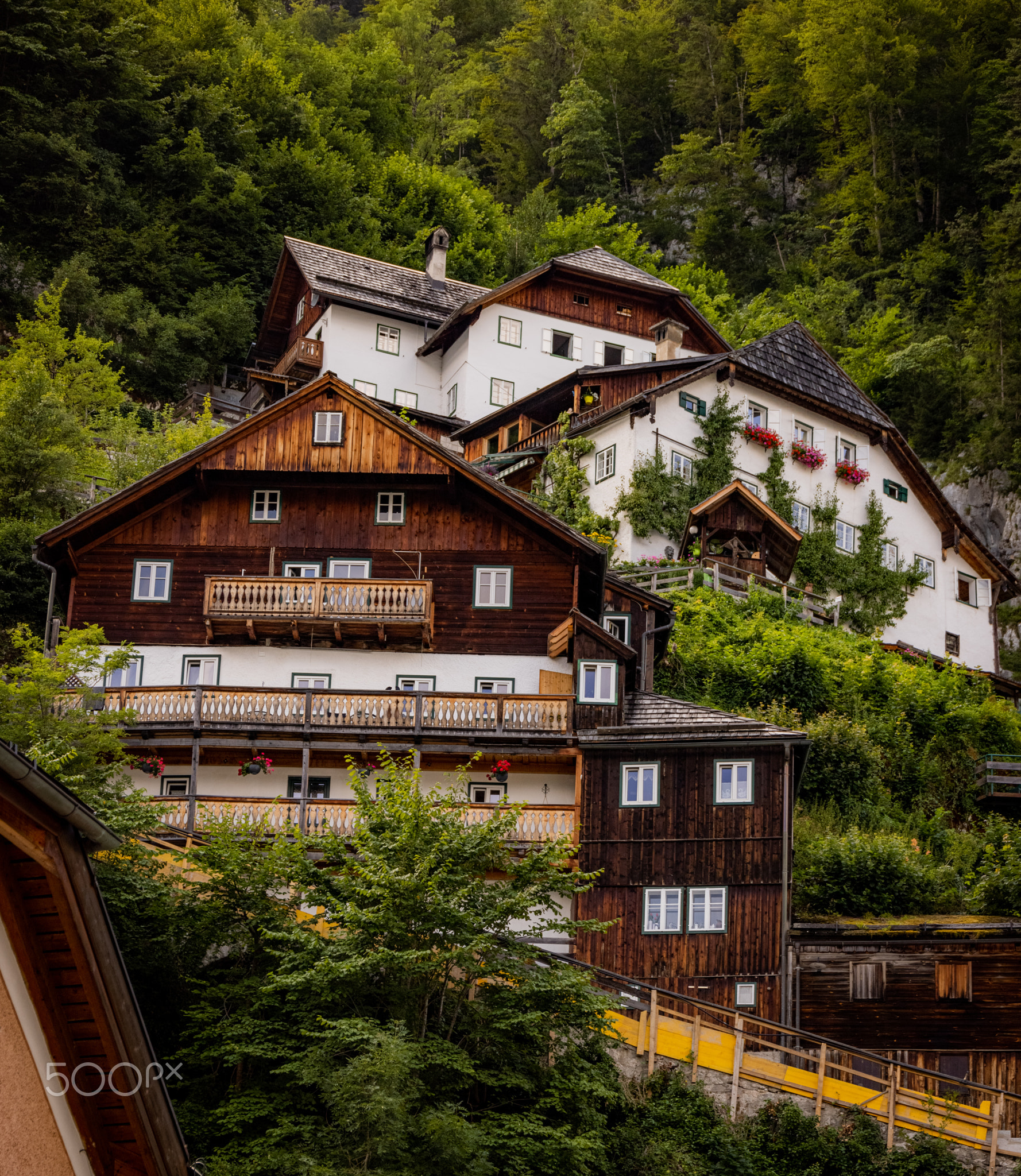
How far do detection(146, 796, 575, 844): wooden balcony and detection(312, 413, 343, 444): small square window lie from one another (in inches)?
346

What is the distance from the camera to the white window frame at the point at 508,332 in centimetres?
5594

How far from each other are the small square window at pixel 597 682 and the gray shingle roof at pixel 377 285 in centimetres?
2823

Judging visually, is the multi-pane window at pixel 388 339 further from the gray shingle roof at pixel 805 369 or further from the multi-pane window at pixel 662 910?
the multi-pane window at pixel 662 910

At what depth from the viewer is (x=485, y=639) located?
3391cm

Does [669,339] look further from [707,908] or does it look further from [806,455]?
[707,908]

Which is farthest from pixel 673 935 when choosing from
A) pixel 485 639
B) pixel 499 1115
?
pixel 499 1115

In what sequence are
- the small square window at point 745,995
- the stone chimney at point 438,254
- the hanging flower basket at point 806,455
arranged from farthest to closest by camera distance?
1. the stone chimney at point 438,254
2. the hanging flower basket at point 806,455
3. the small square window at point 745,995

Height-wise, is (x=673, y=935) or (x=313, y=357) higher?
(x=313, y=357)

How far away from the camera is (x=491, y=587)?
34.3 m

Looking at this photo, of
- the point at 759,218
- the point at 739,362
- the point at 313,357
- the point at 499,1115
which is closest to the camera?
the point at 499,1115

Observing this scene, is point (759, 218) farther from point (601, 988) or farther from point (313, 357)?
point (601, 988)

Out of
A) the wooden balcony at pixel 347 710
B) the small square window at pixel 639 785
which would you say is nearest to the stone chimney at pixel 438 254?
the wooden balcony at pixel 347 710

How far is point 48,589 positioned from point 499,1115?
2460 centimetres

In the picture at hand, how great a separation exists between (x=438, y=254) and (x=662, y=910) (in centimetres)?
4075
